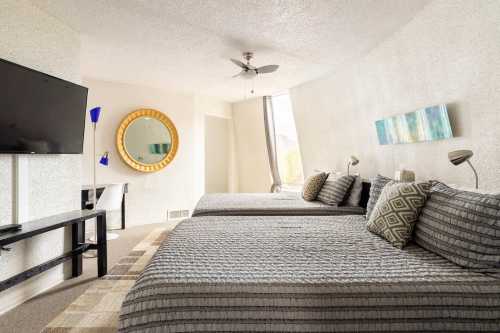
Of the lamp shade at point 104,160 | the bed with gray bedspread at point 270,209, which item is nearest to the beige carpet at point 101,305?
the bed with gray bedspread at point 270,209

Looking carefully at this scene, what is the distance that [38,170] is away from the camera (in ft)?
7.98

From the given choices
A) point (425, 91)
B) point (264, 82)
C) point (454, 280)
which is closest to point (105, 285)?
point (454, 280)

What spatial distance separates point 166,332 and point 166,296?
0.43 feet

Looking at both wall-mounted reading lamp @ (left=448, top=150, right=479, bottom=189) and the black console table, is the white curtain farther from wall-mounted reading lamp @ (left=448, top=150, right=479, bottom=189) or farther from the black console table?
wall-mounted reading lamp @ (left=448, top=150, right=479, bottom=189)

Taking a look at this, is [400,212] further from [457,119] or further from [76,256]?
[76,256]

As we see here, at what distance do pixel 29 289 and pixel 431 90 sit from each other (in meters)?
3.81

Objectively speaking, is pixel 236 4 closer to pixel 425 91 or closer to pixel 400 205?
pixel 425 91

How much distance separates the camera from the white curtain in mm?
5871

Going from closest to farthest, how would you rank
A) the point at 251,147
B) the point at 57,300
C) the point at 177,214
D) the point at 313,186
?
Result: the point at 57,300, the point at 313,186, the point at 177,214, the point at 251,147

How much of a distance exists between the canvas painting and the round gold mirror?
359 centimetres

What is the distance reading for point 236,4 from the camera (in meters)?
2.38

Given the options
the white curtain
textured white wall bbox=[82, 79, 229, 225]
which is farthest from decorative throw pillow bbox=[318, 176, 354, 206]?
textured white wall bbox=[82, 79, 229, 225]

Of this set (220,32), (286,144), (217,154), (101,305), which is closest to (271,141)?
(286,144)

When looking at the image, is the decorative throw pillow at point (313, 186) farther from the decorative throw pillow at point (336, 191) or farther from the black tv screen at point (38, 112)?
the black tv screen at point (38, 112)
